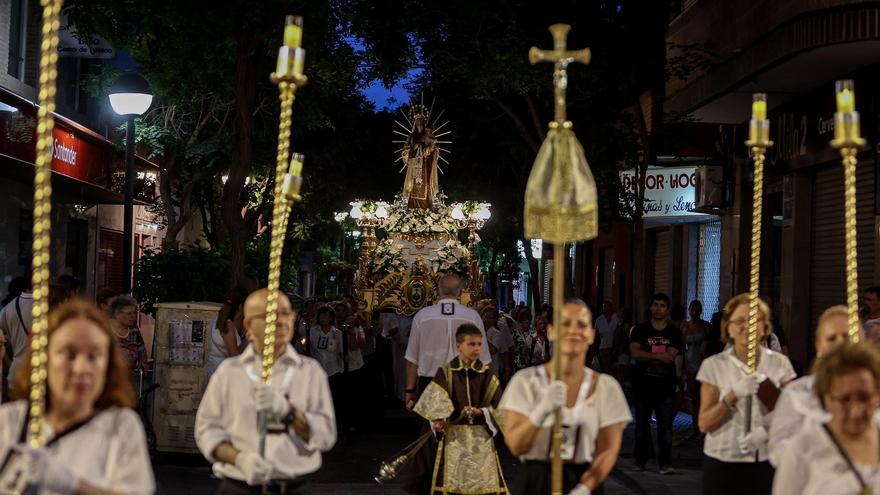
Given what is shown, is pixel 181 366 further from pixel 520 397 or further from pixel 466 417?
pixel 520 397

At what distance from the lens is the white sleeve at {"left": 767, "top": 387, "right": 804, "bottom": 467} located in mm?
6695

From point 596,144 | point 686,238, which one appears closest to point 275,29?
point 596,144

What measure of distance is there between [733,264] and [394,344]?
626cm

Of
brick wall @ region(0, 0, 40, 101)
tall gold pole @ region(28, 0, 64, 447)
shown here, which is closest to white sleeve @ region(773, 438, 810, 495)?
tall gold pole @ region(28, 0, 64, 447)

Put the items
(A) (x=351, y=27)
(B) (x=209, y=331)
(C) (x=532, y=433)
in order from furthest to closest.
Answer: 1. (A) (x=351, y=27)
2. (B) (x=209, y=331)
3. (C) (x=532, y=433)

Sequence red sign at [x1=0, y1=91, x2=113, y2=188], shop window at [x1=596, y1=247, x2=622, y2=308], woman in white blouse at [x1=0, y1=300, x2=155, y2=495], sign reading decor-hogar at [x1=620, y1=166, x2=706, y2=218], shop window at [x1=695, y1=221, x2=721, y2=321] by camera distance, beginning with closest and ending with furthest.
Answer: woman in white blouse at [x1=0, y1=300, x2=155, y2=495] < red sign at [x1=0, y1=91, x2=113, y2=188] < shop window at [x1=695, y1=221, x2=721, y2=321] < sign reading decor-hogar at [x1=620, y1=166, x2=706, y2=218] < shop window at [x1=596, y1=247, x2=622, y2=308]

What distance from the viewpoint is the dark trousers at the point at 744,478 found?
8.30 metres

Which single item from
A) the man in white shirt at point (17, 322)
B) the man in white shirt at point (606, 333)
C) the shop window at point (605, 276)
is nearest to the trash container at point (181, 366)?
the man in white shirt at point (17, 322)

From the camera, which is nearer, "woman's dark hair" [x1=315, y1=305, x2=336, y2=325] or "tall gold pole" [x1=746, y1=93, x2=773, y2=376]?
"tall gold pole" [x1=746, y1=93, x2=773, y2=376]

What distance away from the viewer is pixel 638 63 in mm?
24188

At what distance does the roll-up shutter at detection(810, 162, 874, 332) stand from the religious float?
258 inches

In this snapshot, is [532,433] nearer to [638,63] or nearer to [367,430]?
[367,430]

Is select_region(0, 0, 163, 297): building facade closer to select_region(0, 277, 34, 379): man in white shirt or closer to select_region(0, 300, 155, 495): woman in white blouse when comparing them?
select_region(0, 277, 34, 379): man in white shirt

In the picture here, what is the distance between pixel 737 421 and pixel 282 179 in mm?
3035
